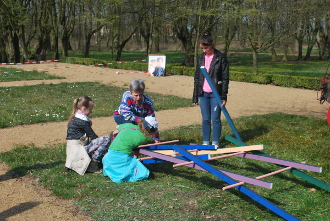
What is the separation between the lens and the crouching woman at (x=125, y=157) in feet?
15.7

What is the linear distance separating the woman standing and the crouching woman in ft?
4.71

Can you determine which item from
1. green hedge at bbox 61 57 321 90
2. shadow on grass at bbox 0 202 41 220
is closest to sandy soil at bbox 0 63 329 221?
shadow on grass at bbox 0 202 41 220

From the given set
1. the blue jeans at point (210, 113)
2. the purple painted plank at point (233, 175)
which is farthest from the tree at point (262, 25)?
the purple painted plank at point (233, 175)

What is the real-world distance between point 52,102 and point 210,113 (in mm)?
6540

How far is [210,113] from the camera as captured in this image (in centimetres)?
615

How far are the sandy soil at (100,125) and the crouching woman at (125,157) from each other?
2.58ft

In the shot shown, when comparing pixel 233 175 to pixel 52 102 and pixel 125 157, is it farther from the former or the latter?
pixel 52 102

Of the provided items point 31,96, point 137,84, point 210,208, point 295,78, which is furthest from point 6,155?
point 295,78

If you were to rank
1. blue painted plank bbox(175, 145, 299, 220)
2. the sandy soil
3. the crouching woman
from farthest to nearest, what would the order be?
the crouching woman, the sandy soil, blue painted plank bbox(175, 145, 299, 220)

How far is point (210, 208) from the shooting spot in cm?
400

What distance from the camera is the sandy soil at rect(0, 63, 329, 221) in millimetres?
4039

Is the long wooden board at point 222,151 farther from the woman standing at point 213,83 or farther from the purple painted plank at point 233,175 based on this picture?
the woman standing at point 213,83

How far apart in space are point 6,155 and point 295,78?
13381mm

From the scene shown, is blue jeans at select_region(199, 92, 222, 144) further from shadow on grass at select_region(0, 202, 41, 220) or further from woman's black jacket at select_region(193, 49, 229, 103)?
shadow on grass at select_region(0, 202, 41, 220)
